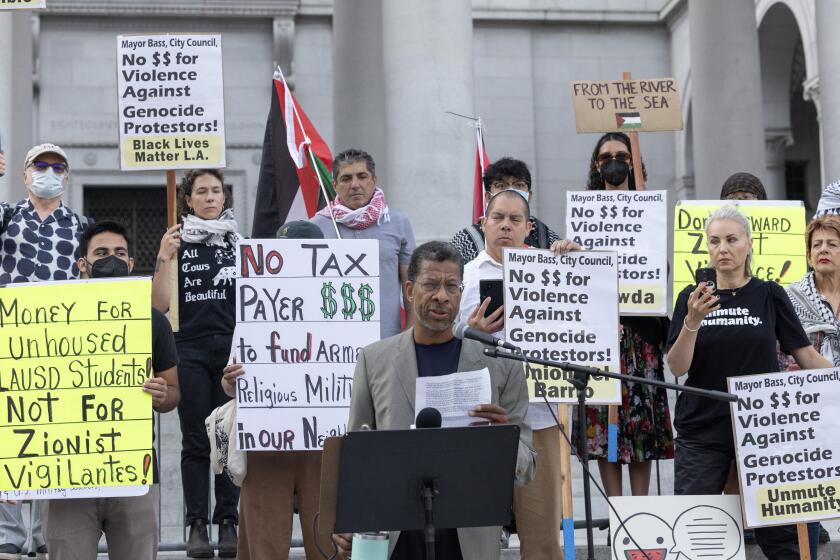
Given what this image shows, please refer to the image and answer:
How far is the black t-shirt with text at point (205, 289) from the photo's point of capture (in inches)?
340

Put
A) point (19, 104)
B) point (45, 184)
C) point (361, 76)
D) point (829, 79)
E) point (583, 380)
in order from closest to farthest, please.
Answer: point (583, 380)
point (45, 184)
point (829, 79)
point (19, 104)
point (361, 76)

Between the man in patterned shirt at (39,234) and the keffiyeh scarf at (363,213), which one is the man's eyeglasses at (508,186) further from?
the man in patterned shirt at (39,234)

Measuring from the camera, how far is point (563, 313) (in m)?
7.51

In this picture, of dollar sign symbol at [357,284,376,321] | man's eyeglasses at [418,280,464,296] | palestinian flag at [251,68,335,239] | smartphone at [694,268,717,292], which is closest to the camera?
man's eyeglasses at [418,280,464,296]

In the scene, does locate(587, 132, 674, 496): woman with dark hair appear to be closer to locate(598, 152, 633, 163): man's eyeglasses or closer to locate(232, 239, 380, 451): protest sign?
locate(598, 152, 633, 163): man's eyeglasses

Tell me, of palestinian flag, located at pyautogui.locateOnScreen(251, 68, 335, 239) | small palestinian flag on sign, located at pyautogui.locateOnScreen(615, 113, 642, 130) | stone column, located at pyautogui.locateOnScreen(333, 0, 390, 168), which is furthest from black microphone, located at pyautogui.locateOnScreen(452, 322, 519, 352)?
stone column, located at pyautogui.locateOnScreen(333, 0, 390, 168)

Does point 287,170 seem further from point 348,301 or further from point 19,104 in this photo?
point 19,104

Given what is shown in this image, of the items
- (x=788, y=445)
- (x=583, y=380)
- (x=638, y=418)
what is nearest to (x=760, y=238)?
(x=638, y=418)

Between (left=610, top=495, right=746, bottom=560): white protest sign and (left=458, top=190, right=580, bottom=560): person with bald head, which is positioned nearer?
(left=458, top=190, right=580, bottom=560): person with bald head

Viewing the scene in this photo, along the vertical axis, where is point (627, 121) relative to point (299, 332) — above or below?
above

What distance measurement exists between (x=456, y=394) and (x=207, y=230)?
10.9 feet

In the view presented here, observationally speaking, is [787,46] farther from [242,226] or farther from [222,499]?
[222,499]

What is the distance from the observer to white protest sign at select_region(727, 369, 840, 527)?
7.34 metres

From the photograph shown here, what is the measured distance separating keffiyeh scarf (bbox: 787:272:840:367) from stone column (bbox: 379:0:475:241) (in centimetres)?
422
